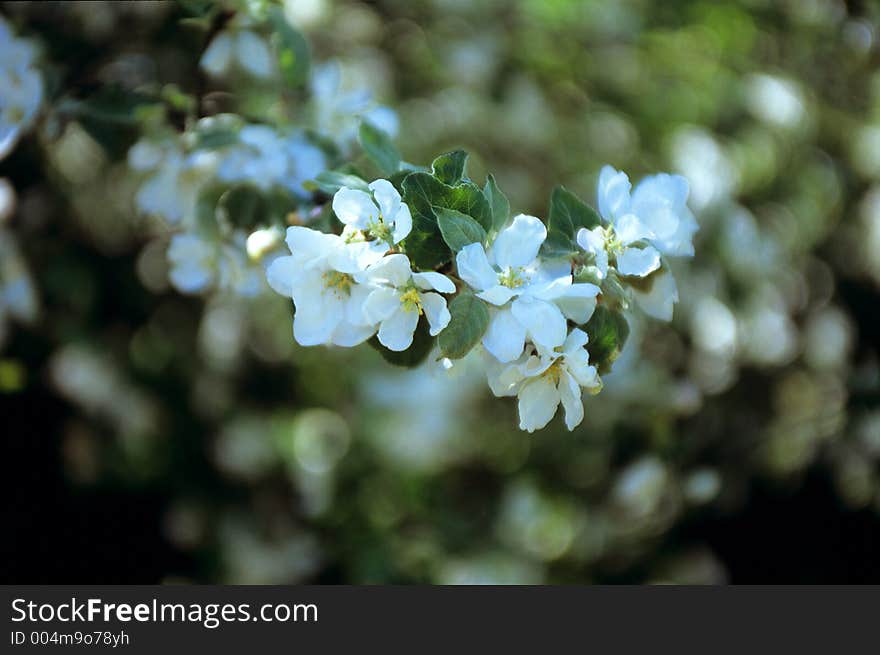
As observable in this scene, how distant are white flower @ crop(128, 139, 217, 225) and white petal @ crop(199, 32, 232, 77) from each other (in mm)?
96

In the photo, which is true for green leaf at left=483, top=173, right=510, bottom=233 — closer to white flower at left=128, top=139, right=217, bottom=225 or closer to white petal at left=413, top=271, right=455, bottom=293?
white petal at left=413, top=271, right=455, bottom=293

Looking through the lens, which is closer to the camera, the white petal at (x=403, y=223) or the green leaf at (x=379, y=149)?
the white petal at (x=403, y=223)

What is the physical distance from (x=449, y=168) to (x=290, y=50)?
0.35 m

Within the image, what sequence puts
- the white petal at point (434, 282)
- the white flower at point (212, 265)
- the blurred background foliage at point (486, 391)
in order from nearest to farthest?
the white petal at point (434, 282), the white flower at point (212, 265), the blurred background foliage at point (486, 391)

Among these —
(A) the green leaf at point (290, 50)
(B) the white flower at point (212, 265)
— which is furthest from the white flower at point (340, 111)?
(B) the white flower at point (212, 265)

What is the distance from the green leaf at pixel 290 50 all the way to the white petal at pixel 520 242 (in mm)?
400

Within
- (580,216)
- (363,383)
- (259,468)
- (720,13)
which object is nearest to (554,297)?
(580,216)

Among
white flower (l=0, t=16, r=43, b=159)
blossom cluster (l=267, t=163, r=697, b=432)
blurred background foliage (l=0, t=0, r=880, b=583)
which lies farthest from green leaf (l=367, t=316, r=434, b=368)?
blurred background foliage (l=0, t=0, r=880, b=583)

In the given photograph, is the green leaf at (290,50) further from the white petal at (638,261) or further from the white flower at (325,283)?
the white petal at (638,261)

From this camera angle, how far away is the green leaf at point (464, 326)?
0.56 metres

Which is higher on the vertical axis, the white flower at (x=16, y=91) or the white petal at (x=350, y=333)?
the white flower at (x=16, y=91)

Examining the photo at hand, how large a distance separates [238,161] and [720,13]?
1292 mm

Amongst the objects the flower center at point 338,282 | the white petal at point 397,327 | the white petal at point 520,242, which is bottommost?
the white petal at point 397,327

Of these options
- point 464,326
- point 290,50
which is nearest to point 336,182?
point 464,326
